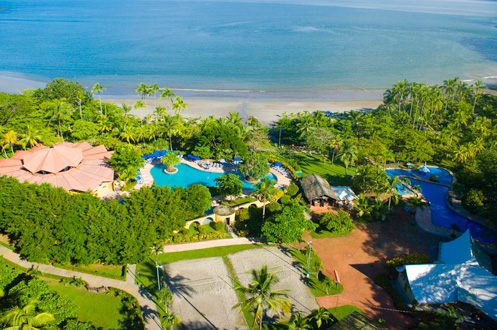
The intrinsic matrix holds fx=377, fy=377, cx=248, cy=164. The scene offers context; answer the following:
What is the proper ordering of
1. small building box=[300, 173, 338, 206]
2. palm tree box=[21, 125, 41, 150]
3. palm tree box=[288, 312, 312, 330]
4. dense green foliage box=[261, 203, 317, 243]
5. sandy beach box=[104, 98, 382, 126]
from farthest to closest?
sandy beach box=[104, 98, 382, 126] → palm tree box=[21, 125, 41, 150] → small building box=[300, 173, 338, 206] → dense green foliage box=[261, 203, 317, 243] → palm tree box=[288, 312, 312, 330]

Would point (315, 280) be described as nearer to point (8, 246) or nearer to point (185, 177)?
point (185, 177)

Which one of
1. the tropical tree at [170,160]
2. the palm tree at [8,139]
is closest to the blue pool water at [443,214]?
the tropical tree at [170,160]

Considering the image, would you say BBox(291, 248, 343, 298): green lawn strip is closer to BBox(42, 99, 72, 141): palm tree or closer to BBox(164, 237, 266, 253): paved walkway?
BBox(164, 237, 266, 253): paved walkway

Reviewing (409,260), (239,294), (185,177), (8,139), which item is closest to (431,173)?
(409,260)

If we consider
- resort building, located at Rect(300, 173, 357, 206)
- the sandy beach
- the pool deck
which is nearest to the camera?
resort building, located at Rect(300, 173, 357, 206)

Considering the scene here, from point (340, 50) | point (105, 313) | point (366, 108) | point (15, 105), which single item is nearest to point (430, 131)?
point (366, 108)

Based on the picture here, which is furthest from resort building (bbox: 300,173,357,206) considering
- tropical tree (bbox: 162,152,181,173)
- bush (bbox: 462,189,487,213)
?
tropical tree (bbox: 162,152,181,173)
